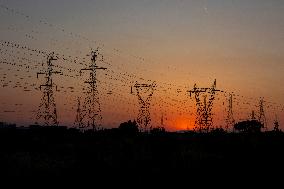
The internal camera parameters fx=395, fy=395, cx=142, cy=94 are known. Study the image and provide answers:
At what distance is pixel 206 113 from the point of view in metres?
88.0

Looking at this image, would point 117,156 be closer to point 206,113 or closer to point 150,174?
point 150,174

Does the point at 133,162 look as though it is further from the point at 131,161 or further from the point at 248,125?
A: the point at 248,125

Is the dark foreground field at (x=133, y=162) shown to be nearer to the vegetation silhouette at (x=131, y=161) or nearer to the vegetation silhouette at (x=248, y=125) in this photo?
the vegetation silhouette at (x=131, y=161)

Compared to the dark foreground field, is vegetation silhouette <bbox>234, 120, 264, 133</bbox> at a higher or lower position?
higher

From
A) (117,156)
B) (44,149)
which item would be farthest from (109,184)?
(44,149)

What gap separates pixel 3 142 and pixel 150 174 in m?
27.2

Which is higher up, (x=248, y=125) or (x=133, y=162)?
(x=248, y=125)

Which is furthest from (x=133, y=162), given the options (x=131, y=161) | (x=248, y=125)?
(x=248, y=125)

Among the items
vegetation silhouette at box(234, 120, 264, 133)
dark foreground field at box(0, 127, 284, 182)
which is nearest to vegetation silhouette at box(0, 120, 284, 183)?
dark foreground field at box(0, 127, 284, 182)

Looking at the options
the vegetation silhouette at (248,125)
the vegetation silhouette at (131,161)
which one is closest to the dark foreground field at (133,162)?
the vegetation silhouette at (131,161)

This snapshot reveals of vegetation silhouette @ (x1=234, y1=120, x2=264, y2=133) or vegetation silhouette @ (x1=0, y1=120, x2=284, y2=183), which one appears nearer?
vegetation silhouette @ (x1=0, y1=120, x2=284, y2=183)

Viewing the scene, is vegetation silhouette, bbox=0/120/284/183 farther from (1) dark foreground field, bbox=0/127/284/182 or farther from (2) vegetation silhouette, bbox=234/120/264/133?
(2) vegetation silhouette, bbox=234/120/264/133

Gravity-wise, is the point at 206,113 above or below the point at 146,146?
above

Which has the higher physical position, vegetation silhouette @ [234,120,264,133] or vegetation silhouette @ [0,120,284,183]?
vegetation silhouette @ [234,120,264,133]
